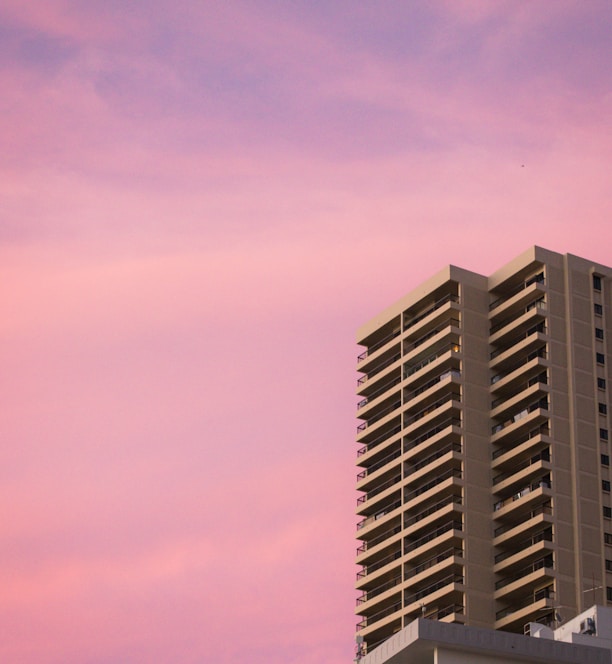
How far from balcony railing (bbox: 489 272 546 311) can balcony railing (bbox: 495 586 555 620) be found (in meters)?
32.4

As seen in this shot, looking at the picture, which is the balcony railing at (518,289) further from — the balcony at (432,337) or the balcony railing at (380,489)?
the balcony railing at (380,489)

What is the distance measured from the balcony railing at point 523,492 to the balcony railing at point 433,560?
595 centimetres

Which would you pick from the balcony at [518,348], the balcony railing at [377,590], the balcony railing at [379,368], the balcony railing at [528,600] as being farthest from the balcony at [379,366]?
the balcony railing at [528,600]

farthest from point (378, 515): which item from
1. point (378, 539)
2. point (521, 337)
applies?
point (521, 337)

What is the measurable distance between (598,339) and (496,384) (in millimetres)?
11123

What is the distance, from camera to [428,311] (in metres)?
182

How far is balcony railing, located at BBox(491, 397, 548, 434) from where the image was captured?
166875 millimetres

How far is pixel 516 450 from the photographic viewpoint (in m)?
166

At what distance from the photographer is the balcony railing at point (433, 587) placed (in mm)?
163500

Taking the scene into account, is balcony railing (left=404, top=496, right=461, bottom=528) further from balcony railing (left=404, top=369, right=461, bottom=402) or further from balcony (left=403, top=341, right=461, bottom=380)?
balcony (left=403, top=341, right=461, bottom=380)

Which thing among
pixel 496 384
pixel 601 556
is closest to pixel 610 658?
pixel 601 556

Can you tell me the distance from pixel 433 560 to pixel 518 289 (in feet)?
96.7

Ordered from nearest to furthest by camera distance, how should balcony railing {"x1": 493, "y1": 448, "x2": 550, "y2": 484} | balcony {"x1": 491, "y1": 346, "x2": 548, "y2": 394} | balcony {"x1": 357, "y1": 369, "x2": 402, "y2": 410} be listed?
balcony railing {"x1": 493, "y1": 448, "x2": 550, "y2": 484}
balcony {"x1": 491, "y1": 346, "x2": 548, "y2": 394}
balcony {"x1": 357, "y1": 369, "x2": 402, "y2": 410}

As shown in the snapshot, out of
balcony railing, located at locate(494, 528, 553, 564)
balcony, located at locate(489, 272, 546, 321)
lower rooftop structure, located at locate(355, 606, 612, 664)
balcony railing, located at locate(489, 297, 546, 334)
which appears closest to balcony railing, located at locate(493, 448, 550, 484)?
balcony railing, located at locate(494, 528, 553, 564)
